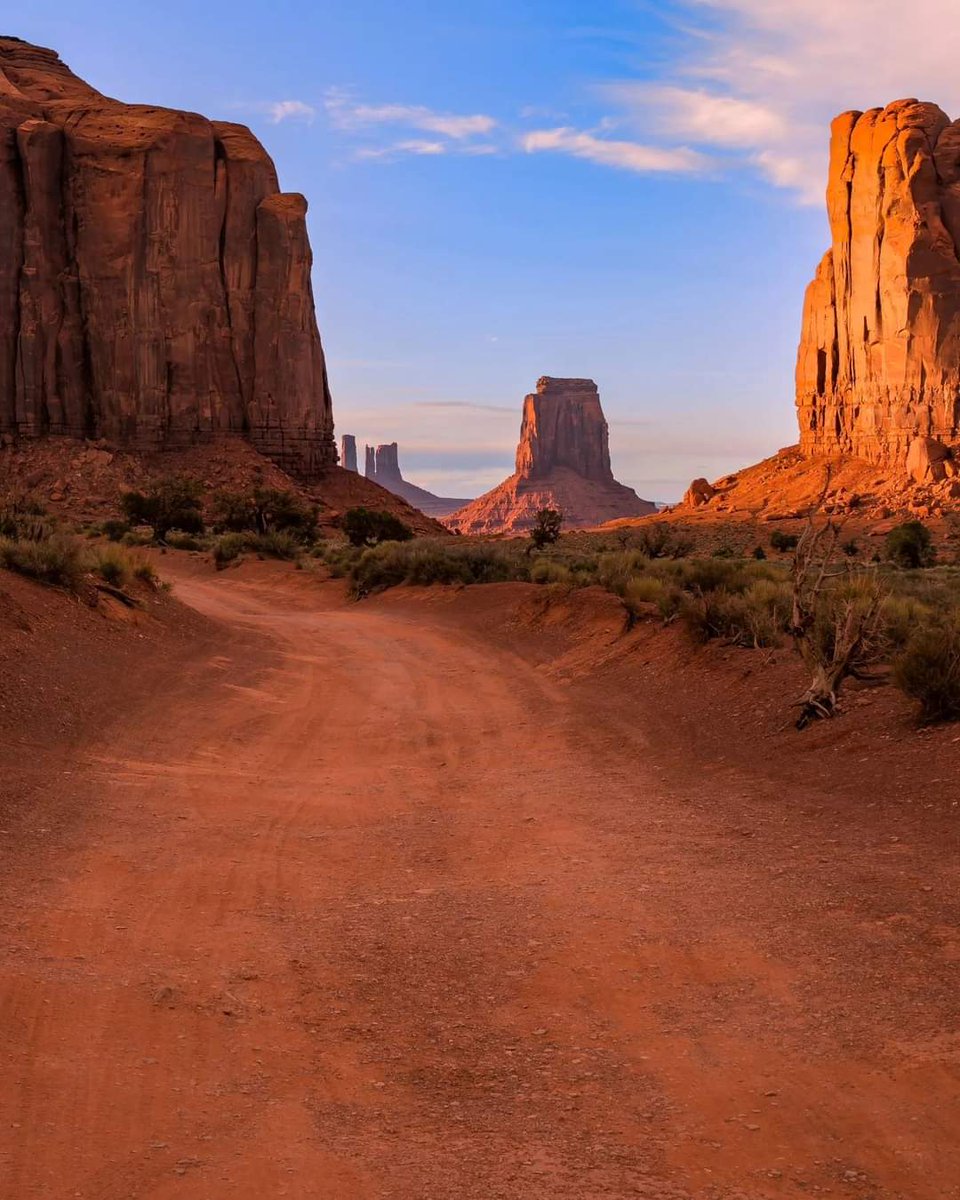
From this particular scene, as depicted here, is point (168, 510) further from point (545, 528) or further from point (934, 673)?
point (934, 673)

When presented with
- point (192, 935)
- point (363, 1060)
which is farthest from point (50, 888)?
point (363, 1060)

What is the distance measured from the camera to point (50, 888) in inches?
250

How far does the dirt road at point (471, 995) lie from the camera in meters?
3.76

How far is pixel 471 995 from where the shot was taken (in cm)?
511

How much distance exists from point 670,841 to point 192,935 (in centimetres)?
328

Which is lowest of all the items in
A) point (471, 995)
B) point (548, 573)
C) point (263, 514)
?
point (471, 995)

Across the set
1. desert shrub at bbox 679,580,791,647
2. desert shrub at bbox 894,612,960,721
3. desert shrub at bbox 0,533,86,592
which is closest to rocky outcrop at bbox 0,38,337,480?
desert shrub at bbox 0,533,86,592

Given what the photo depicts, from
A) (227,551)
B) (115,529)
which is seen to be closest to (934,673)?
(227,551)

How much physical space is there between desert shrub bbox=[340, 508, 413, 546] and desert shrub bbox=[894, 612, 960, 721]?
36.5 meters

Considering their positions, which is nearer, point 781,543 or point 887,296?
point 781,543

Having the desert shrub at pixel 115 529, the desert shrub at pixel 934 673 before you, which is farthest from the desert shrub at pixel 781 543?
the desert shrub at pixel 934 673

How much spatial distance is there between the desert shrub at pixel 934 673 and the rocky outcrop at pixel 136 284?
66288 millimetres

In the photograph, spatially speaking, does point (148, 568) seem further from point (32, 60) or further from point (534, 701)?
point (32, 60)

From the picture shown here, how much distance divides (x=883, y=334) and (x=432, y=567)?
2612 inches
